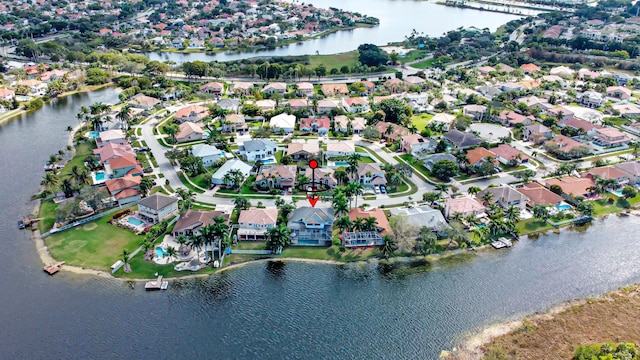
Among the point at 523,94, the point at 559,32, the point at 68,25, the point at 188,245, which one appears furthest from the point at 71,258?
the point at 559,32

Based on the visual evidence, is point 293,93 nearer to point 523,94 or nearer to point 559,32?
point 523,94

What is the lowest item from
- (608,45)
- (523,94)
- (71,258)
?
(71,258)

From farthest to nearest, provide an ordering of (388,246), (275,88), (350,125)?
(275,88) < (350,125) < (388,246)

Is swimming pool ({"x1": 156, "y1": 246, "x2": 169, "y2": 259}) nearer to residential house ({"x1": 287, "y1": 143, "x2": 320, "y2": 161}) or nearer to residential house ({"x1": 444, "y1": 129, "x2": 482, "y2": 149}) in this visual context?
residential house ({"x1": 287, "y1": 143, "x2": 320, "y2": 161})

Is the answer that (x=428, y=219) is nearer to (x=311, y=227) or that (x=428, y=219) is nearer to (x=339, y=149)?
(x=311, y=227)

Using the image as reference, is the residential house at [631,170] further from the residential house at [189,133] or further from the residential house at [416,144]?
the residential house at [189,133]

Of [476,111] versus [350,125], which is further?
[476,111]

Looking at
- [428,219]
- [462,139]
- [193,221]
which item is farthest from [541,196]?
[193,221]
